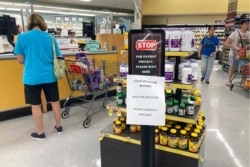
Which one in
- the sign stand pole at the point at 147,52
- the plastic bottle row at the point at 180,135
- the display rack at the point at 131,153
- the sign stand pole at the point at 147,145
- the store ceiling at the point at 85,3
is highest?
the store ceiling at the point at 85,3

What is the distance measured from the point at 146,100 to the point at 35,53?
201 cm

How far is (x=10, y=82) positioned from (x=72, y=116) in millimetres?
1192

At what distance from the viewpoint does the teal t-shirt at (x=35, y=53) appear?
2682 millimetres

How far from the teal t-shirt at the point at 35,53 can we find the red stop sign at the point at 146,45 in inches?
74.1

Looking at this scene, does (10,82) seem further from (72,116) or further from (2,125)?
(72,116)

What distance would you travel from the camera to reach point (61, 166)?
2.34 metres

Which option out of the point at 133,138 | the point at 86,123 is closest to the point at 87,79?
the point at 86,123

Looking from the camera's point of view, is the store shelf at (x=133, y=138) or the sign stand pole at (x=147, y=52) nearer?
the sign stand pole at (x=147, y=52)

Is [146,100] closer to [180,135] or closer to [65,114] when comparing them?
[180,135]

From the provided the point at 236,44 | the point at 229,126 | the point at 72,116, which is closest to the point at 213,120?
the point at 229,126

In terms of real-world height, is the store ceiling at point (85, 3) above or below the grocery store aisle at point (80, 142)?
above

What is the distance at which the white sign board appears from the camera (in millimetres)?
1230

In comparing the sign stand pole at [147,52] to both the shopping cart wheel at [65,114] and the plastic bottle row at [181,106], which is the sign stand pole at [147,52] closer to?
the plastic bottle row at [181,106]

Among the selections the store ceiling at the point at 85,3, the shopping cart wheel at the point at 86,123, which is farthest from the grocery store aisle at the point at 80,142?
the store ceiling at the point at 85,3
